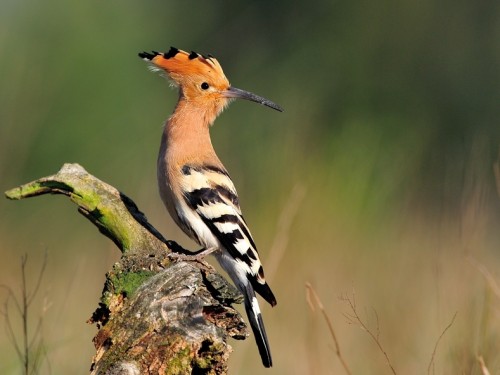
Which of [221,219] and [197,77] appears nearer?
[221,219]

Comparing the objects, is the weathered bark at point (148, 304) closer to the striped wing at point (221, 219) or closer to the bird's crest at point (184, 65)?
A: the striped wing at point (221, 219)

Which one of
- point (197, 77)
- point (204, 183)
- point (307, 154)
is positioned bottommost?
point (204, 183)

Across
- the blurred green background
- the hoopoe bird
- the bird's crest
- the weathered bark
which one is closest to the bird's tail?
the hoopoe bird

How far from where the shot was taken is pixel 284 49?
595cm

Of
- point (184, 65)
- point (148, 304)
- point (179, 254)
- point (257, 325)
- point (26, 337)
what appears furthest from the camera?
point (184, 65)

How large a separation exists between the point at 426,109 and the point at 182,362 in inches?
176

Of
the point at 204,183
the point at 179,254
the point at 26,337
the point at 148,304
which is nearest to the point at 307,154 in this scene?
the point at 204,183

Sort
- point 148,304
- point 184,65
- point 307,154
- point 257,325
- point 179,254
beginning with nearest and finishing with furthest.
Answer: point 148,304
point 179,254
point 257,325
point 184,65
point 307,154

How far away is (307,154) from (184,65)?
6.41ft

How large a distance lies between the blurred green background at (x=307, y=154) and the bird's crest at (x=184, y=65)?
55 centimetres

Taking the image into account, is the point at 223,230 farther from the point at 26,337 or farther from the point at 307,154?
the point at 307,154

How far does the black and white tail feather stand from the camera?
243cm

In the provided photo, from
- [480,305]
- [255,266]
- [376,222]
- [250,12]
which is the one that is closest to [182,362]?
[255,266]

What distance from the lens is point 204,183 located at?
2.51 meters
